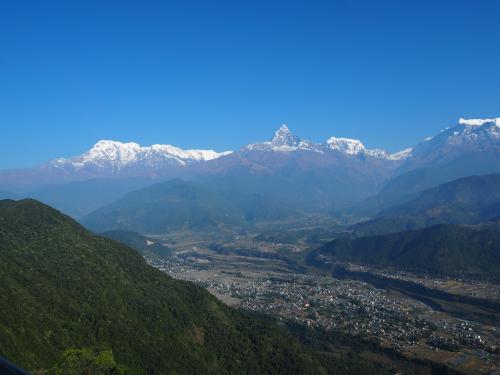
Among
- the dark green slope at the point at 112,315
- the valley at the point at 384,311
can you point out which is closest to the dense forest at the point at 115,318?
the dark green slope at the point at 112,315

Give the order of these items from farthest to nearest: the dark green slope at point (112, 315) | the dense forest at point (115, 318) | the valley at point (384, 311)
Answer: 1. the valley at point (384, 311)
2. the dark green slope at point (112, 315)
3. the dense forest at point (115, 318)

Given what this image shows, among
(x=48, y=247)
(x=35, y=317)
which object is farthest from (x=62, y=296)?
(x=48, y=247)

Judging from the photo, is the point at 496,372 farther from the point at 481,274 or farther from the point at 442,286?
the point at 481,274

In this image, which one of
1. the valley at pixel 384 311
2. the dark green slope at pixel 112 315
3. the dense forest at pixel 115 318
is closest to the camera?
the dense forest at pixel 115 318

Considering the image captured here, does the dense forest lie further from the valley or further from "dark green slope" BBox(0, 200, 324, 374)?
the valley

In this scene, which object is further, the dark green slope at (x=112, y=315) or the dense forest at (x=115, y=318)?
the dark green slope at (x=112, y=315)

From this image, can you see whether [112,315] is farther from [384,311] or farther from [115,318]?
[384,311]

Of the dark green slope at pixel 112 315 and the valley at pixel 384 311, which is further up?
the dark green slope at pixel 112 315

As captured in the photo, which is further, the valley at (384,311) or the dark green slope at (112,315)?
the valley at (384,311)

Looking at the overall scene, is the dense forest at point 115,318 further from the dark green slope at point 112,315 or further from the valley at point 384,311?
the valley at point 384,311
